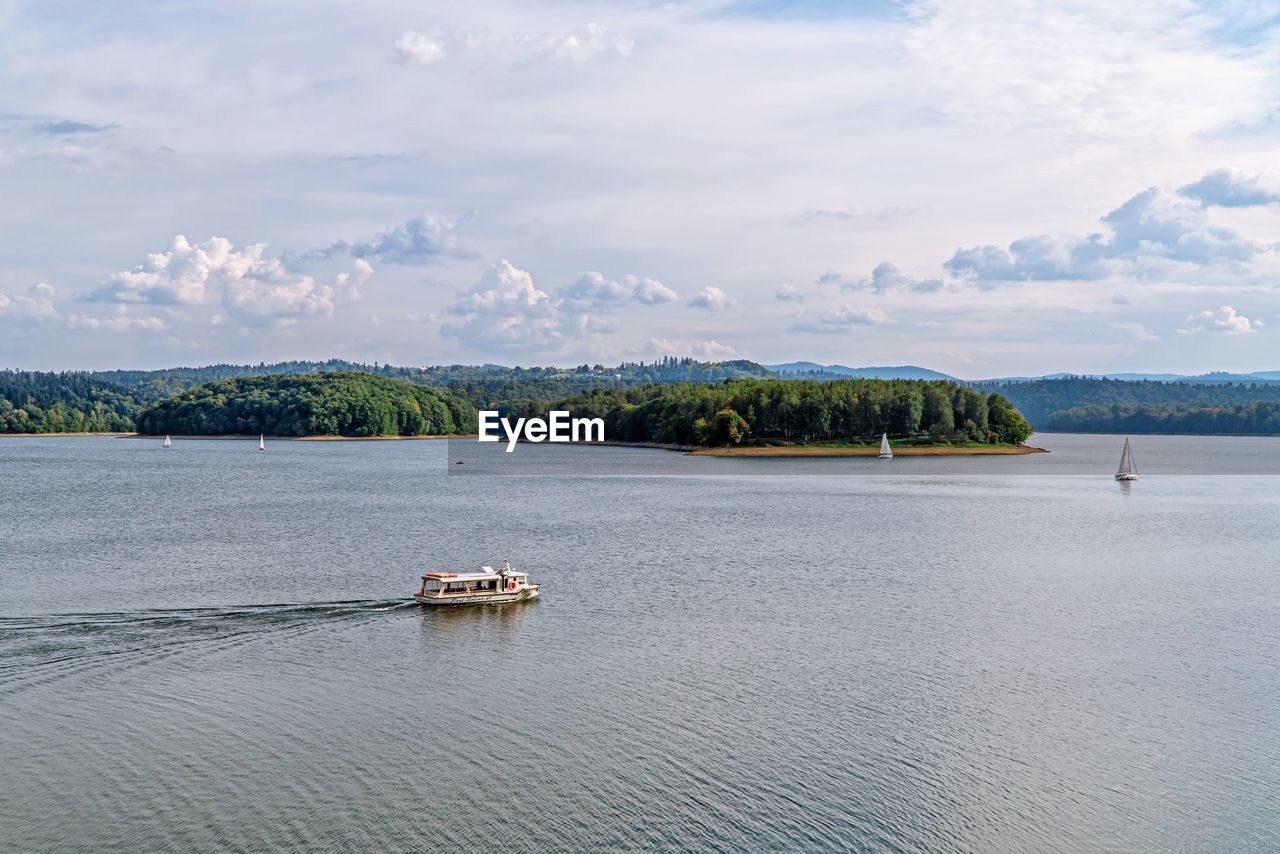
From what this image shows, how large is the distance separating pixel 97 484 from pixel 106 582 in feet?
177

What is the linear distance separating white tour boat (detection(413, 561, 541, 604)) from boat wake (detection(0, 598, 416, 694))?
1094 mm

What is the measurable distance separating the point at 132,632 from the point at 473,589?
1088cm

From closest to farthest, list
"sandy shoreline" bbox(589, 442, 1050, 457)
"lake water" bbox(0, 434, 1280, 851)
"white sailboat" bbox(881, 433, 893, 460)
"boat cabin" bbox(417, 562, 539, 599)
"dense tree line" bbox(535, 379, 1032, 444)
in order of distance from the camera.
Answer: "lake water" bbox(0, 434, 1280, 851)
"boat cabin" bbox(417, 562, 539, 599)
"white sailboat" bbox(881, 433, 893, 460)
"sandy shoreline" bbox(589, 442, 1050, 457)
"dense tree line" bbox(535, 379, 1032, 444)

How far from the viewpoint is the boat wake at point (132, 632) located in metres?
27.3

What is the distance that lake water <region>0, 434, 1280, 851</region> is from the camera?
18.7 metres

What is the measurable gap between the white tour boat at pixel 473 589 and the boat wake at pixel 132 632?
3.59 feet

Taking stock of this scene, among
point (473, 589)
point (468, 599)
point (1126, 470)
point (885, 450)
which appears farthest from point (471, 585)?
point (885, 450)

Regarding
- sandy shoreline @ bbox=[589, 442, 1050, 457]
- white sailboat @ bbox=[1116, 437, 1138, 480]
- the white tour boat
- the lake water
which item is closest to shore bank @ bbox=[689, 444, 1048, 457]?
sandy shoreline @ bbox=[589, 442, 1050, 457]

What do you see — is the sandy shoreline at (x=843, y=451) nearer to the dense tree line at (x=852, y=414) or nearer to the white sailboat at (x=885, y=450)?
the dense tree line at (x=852, y=414)

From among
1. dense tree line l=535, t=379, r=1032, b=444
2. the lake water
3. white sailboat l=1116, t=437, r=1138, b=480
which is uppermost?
dense tree line l=535, t=379, r=1032, b=444

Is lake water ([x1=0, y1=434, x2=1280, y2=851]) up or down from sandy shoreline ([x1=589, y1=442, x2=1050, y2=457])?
down

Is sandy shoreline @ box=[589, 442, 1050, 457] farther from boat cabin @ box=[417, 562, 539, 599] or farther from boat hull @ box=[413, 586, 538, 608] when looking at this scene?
boat hull @ box=[413, 586, 538, 608]

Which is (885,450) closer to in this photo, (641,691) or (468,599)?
(468,599)

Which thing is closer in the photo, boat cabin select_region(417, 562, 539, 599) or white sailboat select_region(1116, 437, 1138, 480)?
boat cabin select_region(417, 562, 539, 599)
